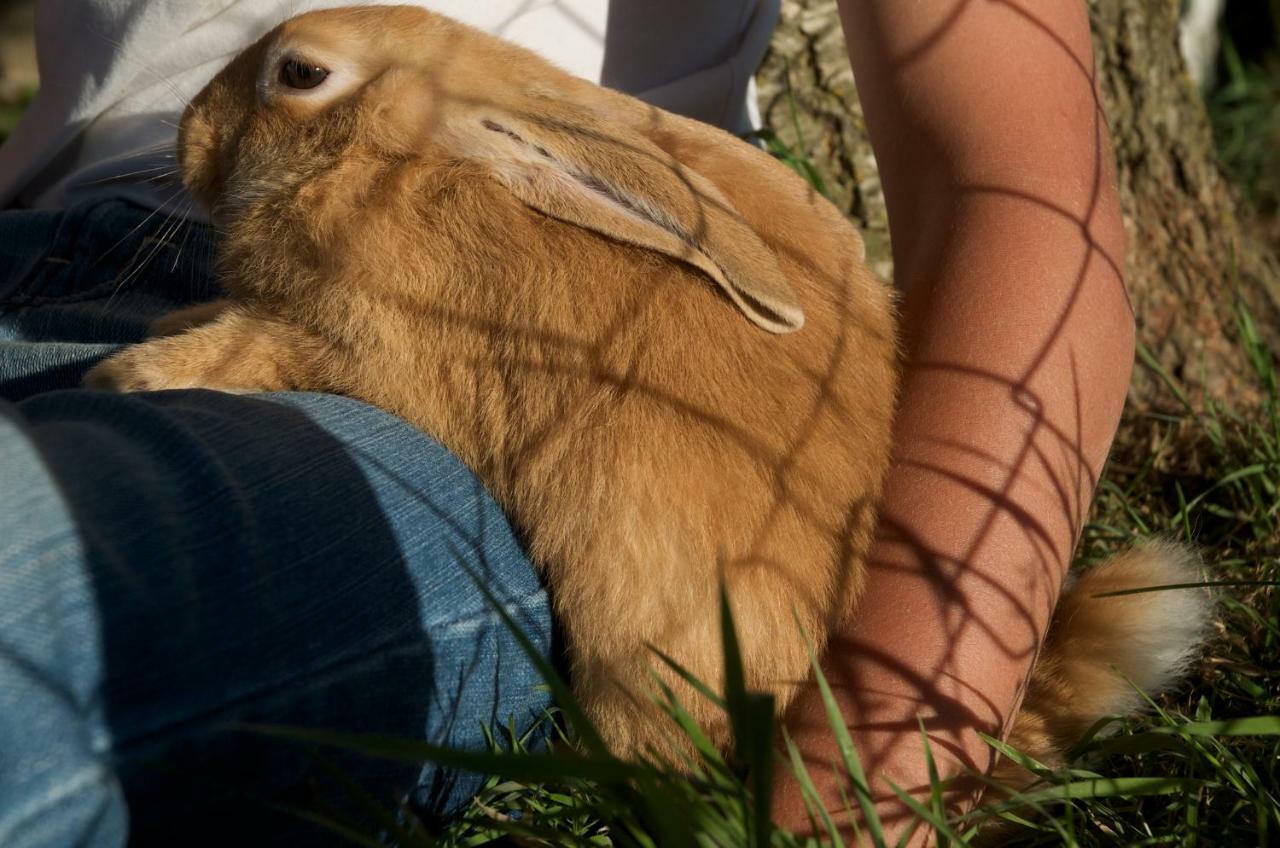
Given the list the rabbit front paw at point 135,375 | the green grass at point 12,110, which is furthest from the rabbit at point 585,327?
the green grass at point 12,110

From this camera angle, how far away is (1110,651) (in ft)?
5.20

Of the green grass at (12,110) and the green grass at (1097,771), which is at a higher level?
the green grass at (1097,771)

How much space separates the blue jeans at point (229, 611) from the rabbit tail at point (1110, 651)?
66cm

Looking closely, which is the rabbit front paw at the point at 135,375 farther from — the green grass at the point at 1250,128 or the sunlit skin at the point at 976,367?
the green grass at the point at 1250,128

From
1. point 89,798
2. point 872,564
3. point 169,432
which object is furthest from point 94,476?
point 872,564

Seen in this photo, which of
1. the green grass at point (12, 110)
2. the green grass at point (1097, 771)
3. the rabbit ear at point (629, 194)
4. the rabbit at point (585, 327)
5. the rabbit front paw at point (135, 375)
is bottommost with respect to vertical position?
the green grass at point (12, 110)

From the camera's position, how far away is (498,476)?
1.64 meters

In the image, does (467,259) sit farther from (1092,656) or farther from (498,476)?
(1092,656)

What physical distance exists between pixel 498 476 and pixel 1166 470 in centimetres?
142

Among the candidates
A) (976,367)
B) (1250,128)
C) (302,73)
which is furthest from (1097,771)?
(1250,128)

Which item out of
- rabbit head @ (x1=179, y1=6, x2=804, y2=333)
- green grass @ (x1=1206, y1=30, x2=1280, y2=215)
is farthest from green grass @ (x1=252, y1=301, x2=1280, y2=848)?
green grass @ (x1=1206, y1=30, x2=1280, y2=215)

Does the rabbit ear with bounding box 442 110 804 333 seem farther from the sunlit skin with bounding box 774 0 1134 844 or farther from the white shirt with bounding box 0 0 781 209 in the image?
the white shirt with bounding box 0 0 781 209

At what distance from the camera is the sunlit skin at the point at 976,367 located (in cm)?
143

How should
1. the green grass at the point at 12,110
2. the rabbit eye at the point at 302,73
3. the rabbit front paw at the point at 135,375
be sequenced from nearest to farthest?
the rabbit front paw at the point at 135,375, the rabbit eye at the point at 302,73, the green grass at the point at 12,110
